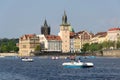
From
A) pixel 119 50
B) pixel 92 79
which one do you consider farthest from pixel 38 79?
pixel 119 50

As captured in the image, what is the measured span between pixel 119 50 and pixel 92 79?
137704 millimetres

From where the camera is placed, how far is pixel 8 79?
60.8m

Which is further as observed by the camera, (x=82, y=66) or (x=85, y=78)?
(x=82, y=66)

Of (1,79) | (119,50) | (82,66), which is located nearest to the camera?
(1,79)

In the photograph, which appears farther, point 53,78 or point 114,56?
point 114,56

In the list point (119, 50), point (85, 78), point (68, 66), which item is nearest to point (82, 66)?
point (68, 66)

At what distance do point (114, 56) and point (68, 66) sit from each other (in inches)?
4205

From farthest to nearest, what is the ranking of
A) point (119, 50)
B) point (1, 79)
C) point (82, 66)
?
point (119, 50) → point (82, 66) → point (1, 79)

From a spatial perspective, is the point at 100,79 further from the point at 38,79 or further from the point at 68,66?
the point at 68,66

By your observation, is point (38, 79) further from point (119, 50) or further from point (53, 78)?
point (119, 50)

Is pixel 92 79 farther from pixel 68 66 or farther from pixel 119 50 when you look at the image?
pixel 119 50

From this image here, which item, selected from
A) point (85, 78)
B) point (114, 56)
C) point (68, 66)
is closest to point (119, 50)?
point (114, 56)

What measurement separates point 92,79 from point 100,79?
0.81 metres

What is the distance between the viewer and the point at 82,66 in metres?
91.5
